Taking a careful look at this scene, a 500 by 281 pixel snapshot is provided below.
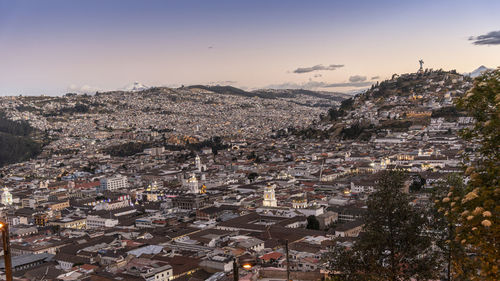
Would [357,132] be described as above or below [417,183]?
above

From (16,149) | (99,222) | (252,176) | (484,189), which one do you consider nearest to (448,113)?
(252,176)

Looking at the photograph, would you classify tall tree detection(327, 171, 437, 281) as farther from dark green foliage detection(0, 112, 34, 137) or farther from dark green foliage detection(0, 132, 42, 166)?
dark green foliage detection(0, 112, 34, 137)

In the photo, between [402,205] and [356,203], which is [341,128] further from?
[402,205]

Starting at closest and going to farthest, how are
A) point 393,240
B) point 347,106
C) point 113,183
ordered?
point 393,240 < point 113,183 < point 347,106

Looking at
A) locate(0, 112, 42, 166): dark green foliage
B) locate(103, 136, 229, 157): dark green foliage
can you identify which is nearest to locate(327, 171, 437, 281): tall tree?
locate(103, 136, 229, 157): dark green foliage

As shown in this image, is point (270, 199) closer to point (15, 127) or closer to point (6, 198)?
point (6, 198)

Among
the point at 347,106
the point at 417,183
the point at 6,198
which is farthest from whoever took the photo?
the point at 347,106
